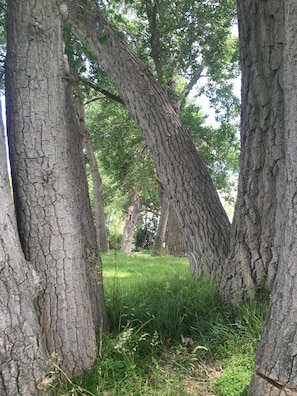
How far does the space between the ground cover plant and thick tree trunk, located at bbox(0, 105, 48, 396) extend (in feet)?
0.89

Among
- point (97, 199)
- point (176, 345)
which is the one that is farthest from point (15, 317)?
point (97, 199)

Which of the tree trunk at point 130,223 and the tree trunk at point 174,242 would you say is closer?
the tree trunk at point 174,242

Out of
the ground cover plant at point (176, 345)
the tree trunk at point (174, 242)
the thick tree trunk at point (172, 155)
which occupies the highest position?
the thick tree trunk at point (172, 155)

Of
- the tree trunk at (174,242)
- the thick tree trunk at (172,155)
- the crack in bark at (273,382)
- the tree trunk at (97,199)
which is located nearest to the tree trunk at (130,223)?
the tree trunk at (174,242)

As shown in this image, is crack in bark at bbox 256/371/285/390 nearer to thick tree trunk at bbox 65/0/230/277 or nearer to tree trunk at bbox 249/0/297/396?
tree trunk at bbox 249/0/297/396

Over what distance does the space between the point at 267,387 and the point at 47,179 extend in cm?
184

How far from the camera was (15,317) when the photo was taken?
7.07 ft

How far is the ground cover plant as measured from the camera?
8.18ft

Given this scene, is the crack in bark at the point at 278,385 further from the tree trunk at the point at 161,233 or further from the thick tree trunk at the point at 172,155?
the tree trunk at the point at 161,233

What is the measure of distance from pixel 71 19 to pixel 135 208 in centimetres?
1748

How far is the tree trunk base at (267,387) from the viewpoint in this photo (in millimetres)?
2119

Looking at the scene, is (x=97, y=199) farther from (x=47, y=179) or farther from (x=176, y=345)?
(x=47, y=179)

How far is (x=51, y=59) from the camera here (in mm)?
2621

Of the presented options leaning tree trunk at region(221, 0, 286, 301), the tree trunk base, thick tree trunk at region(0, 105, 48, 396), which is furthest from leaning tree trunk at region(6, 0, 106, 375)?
leaning tree trunk at region(221, 0, 286, 301)
